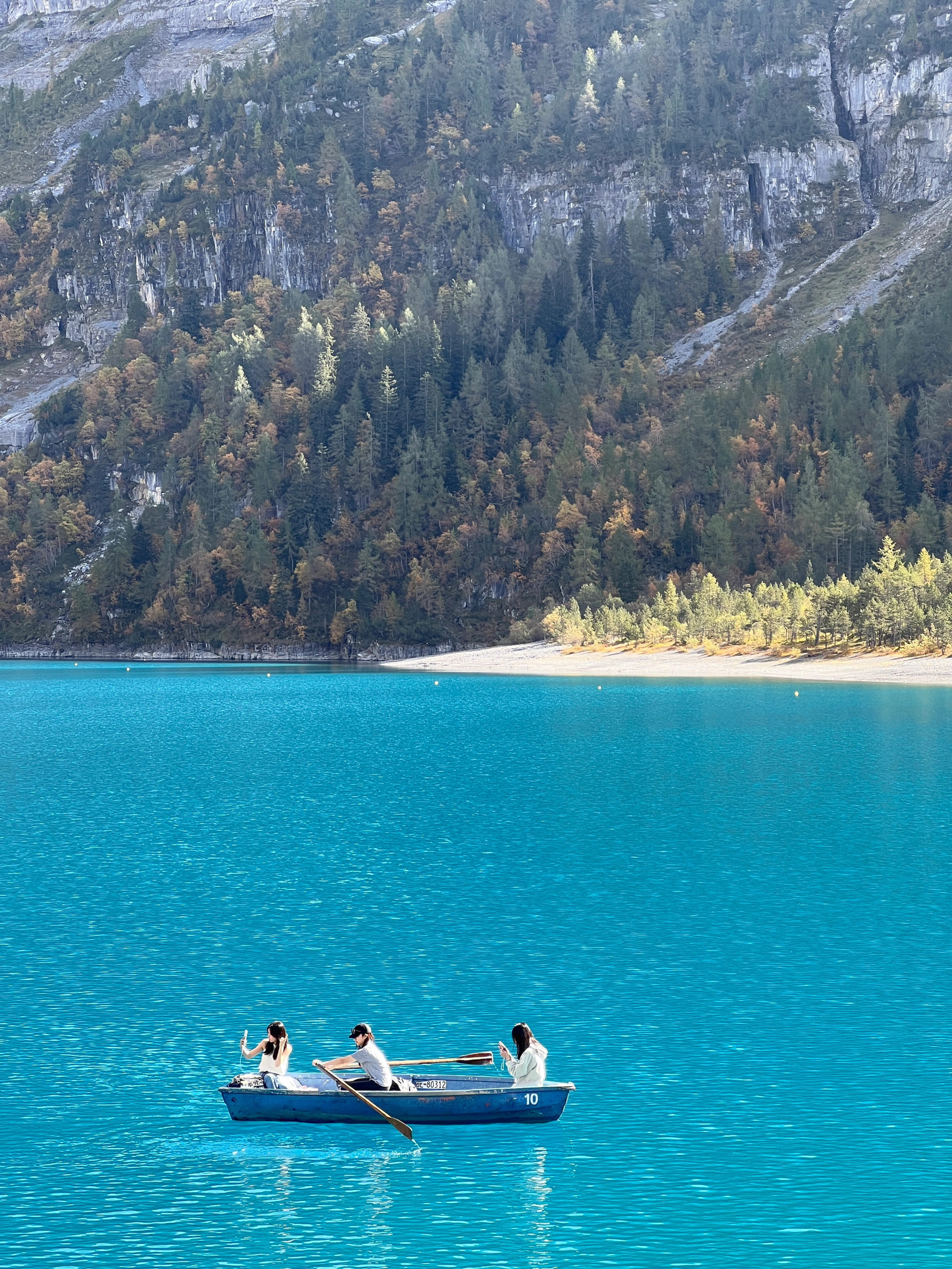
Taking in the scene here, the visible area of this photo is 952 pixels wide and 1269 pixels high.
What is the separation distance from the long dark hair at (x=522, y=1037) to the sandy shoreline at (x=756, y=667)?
384ft

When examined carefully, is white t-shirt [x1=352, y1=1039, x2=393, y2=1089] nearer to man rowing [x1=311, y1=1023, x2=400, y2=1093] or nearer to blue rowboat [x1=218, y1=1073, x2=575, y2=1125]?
man rowing [x1=311, y1=1023, x2=400, y2=1093]

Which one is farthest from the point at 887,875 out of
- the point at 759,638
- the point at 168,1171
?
the point at 759,638

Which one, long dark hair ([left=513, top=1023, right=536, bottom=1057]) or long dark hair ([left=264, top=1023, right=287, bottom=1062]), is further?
long dark hair ([left=264, top=1023, right=287, bottom=1062])

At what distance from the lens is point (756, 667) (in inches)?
6481

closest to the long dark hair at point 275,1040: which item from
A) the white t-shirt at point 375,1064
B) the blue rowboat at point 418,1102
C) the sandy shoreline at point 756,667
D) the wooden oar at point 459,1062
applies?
the blue rowboat at point 418,1102

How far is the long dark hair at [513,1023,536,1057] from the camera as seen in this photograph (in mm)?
26734

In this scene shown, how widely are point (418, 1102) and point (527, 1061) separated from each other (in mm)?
2186

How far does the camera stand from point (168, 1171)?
978 inches

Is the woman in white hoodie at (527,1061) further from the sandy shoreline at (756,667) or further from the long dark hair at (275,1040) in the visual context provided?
the sandy shoreline at (756,667)

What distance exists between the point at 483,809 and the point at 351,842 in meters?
9.55

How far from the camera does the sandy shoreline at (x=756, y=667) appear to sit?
14550 cm

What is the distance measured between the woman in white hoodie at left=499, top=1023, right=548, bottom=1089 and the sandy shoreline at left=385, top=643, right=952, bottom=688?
117127 mm

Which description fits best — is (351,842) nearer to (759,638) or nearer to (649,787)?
(649,787)

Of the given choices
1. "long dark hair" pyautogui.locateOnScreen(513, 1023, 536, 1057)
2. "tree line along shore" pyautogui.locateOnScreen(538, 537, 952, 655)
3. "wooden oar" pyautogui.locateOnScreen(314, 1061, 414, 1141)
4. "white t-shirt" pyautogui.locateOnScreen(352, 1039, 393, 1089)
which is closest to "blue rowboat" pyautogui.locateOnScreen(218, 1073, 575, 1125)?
"wooden oar" pyautogui.locateOnScreen(314, 1061, 414, 1141)
